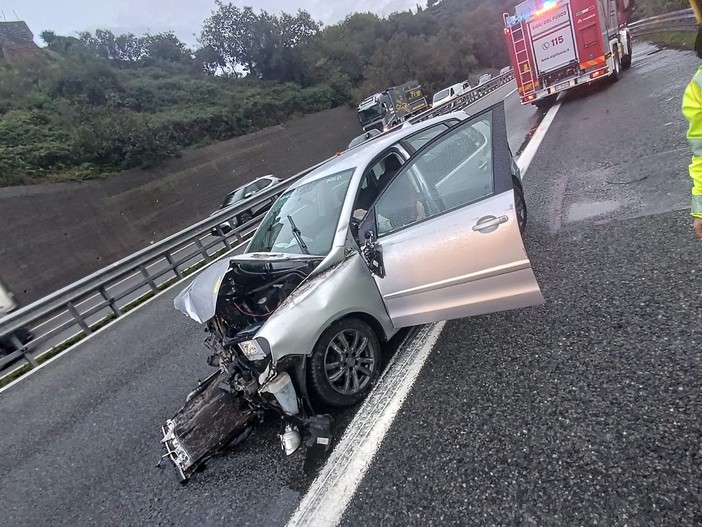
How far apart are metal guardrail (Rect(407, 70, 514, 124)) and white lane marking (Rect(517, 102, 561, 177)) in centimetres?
699

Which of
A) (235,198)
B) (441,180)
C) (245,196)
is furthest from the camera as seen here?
(235,198)

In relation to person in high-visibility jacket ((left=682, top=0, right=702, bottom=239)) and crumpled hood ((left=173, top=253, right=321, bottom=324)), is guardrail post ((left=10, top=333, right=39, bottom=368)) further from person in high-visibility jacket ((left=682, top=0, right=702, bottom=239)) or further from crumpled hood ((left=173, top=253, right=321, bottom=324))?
person in high-visibility jacket ((left=682, top=0, right=702, bottom=239))

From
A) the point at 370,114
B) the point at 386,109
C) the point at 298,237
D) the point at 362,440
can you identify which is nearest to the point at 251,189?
the point at 298,237

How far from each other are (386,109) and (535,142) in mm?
21463

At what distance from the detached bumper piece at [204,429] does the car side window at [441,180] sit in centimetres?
172

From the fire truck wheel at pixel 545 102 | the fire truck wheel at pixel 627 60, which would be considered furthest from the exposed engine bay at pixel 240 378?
the fire truck wheel at pixel 627 60

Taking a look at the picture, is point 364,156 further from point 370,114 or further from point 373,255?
point 370,114

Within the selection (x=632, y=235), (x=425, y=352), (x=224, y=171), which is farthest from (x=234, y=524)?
(x=224, y=171)

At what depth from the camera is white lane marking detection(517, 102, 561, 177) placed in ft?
25.8

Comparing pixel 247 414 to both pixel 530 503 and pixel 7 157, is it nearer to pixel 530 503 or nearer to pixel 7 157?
pixel 530 503

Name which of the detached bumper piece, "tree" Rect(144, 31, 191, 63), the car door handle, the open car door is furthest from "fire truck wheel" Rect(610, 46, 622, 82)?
"tree" Rect(144, 31, 191, 63)

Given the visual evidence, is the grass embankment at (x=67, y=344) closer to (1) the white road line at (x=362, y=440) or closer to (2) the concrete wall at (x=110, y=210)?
(1) the white road line at (x=362, y=440)

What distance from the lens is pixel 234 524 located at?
8.36ft

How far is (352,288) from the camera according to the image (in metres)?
3.17
